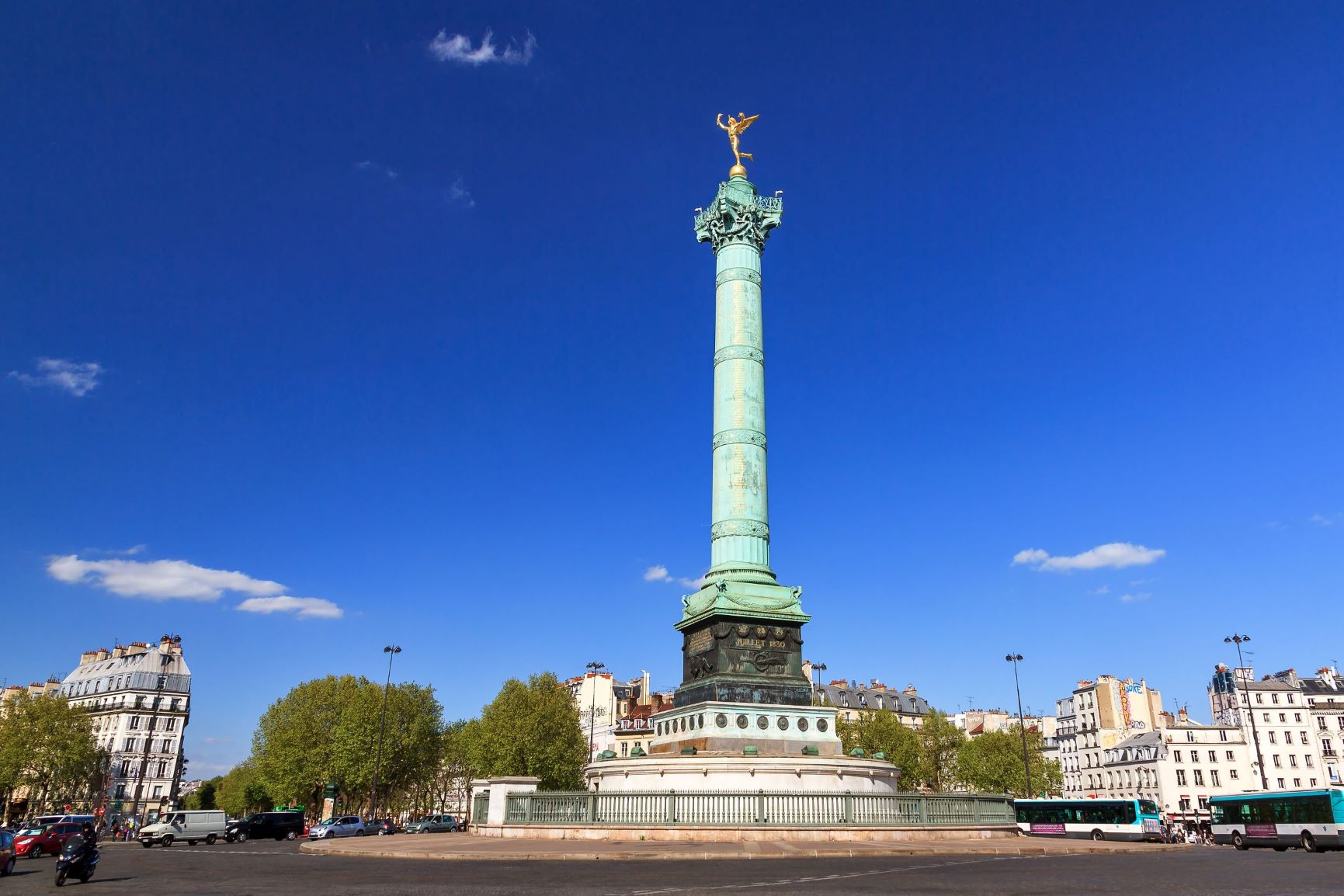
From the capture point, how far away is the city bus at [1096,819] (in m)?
38.7

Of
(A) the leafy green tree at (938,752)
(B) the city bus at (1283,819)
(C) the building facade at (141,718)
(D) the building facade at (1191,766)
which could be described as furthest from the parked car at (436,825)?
(D) the building facade at (1191,766)

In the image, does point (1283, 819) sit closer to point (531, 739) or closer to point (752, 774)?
point (752, 774)

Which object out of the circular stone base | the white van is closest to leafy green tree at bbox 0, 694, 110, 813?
the white van

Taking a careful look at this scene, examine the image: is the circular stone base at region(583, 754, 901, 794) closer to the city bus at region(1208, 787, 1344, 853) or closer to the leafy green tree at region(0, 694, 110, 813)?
the city bus at region(1208, 787, 1344, 853)

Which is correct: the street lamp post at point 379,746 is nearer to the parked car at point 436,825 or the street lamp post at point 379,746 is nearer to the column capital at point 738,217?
the parked car at point 436,825

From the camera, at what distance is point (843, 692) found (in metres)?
95.8

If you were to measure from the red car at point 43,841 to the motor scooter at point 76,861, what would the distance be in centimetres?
1527

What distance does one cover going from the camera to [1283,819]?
110 feet

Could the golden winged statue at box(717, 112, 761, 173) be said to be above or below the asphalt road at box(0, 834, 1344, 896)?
above

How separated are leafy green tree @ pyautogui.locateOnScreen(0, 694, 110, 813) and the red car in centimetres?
4303

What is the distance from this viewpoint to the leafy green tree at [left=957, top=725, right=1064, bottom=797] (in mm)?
67500

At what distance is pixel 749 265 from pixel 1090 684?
3055 inches

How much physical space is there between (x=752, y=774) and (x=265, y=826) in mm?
29505

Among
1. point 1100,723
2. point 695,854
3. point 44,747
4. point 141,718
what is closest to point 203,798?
point 141,718
